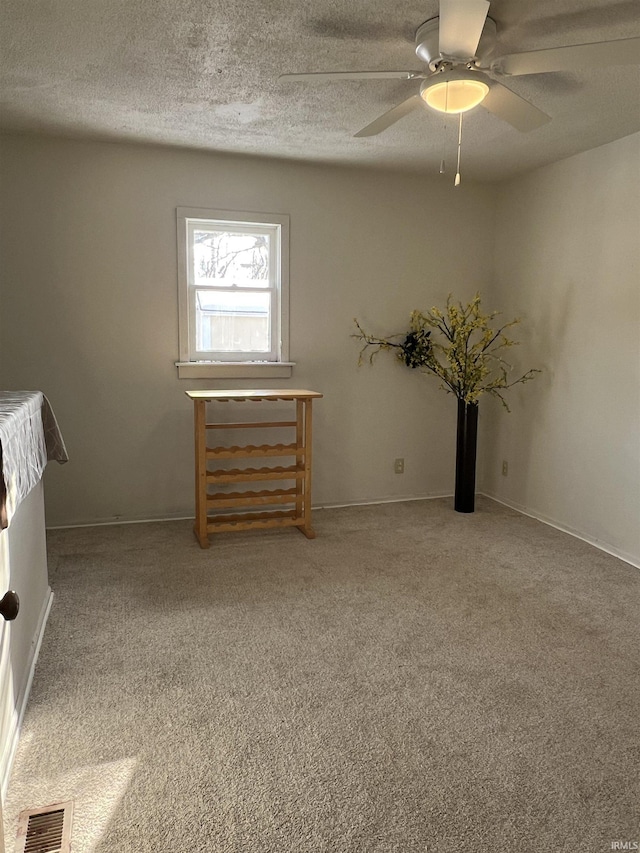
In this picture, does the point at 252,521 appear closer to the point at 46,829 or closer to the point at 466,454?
the point at 466,454

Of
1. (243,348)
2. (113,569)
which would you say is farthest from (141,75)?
(113,569)

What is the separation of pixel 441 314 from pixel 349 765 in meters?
3.24

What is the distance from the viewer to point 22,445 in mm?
1870

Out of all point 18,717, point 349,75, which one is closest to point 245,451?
point 18,717

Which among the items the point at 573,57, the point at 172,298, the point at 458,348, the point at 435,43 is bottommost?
the point at 458,348

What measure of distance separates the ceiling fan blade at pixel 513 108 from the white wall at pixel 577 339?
1.25 meters

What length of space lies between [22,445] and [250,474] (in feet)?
5.61

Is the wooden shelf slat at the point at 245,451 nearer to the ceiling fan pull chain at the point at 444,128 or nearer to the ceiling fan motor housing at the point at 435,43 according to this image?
the ceiling fan pull chain at the point at 444,128

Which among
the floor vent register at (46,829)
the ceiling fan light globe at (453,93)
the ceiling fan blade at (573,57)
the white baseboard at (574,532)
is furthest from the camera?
the white baseboard at (574,532)

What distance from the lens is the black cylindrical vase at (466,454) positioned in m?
4.00

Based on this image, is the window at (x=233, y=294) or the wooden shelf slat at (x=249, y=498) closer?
the wooden shelf slat at (x=249, y=498)

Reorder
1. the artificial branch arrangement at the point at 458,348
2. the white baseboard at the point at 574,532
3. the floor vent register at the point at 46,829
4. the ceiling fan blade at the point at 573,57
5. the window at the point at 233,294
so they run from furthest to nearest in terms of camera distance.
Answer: the artificial branch arrangement at the point at 458,348
the window at the point at 233,294
the white baseboard at the point at 574,532
the ceiling fan blade at the point at 573,57
the floor vent register at the point at 46,829

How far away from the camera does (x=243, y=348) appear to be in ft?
13.1

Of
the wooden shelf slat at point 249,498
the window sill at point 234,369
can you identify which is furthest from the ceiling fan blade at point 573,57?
the wooden shelf slat at point 249,498
